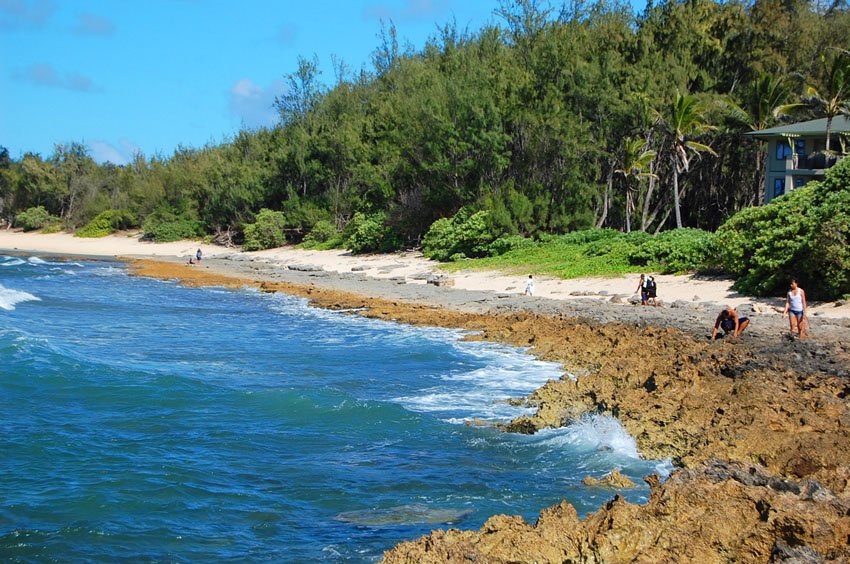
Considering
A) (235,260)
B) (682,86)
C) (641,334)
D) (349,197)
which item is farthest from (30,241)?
(641,334)

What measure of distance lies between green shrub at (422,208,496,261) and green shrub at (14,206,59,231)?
52.6 meters

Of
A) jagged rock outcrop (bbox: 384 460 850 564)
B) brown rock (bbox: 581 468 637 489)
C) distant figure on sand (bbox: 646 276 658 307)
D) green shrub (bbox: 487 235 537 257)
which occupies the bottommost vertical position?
brown rock (bbox: 581 468 637 489)

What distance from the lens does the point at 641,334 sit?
699 inches

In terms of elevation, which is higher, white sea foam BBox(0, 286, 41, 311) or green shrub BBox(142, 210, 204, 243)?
green shrub BBox(142, 210, 204, 243)

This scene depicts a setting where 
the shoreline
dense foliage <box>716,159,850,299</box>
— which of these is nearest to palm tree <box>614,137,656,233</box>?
dense foliage <box>716,159,850,299</box>

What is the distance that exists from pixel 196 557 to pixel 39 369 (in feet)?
33.0

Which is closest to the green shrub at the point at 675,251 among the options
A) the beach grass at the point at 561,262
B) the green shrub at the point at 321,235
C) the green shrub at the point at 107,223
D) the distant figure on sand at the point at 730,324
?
the beach grass at the point at 561,262

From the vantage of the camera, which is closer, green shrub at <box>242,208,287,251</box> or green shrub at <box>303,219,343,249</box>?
green shrub at <box>303,219,343,249</box>

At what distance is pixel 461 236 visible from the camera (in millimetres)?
38156

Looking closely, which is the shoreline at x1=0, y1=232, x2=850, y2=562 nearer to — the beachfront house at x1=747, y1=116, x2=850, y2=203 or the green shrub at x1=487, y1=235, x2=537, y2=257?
the green shrub at x1=487, y1=235, x2=537, y2=257

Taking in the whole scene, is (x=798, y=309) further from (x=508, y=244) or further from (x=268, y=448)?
(x=508, y=244)

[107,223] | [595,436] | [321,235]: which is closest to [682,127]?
[321,235]

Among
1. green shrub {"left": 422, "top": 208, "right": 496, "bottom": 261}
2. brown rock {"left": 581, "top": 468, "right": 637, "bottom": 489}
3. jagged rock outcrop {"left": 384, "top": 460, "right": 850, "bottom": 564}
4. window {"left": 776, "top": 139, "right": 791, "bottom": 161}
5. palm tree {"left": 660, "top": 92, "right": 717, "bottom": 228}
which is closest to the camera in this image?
jagged rock outcrop {"left": 384, "top": 460, "right": 850, "bottom": 564}

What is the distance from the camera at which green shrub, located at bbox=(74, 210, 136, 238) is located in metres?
71.9
